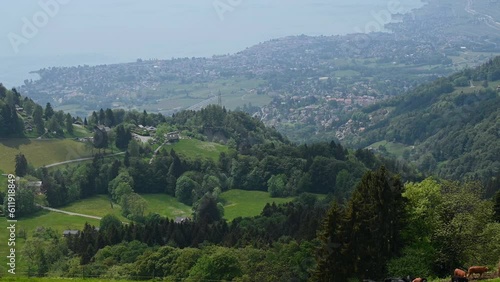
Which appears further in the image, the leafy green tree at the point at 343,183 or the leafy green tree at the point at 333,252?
the leafy green tree at the point at 343,183

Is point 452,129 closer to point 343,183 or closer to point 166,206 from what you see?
point 343,183

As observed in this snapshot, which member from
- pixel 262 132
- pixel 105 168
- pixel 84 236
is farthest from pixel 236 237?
pixel 262 132

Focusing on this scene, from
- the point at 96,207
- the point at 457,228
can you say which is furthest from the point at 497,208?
the point at 96,207

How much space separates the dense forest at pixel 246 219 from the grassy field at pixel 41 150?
9.28 feet

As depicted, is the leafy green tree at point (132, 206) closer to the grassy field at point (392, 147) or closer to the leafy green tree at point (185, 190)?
the leafy green tree at point (185, 190)

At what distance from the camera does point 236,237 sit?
57.9 metres

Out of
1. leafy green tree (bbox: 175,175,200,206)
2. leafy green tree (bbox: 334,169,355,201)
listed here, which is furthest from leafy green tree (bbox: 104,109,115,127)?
leafy green tree (bbox: 334,169,355,201)

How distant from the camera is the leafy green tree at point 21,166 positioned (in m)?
87.5

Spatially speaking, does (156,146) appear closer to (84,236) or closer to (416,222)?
(84,236)

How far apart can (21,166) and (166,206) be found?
22.6m

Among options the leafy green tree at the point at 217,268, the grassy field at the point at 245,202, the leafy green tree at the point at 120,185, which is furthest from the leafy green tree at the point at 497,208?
the leafy green tree at the point at 120,185

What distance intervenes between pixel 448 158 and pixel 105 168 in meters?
88.5

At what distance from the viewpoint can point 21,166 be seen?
8831cm

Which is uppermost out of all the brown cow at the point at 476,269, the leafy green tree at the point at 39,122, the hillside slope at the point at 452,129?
the brown cow at the point at 476,269
